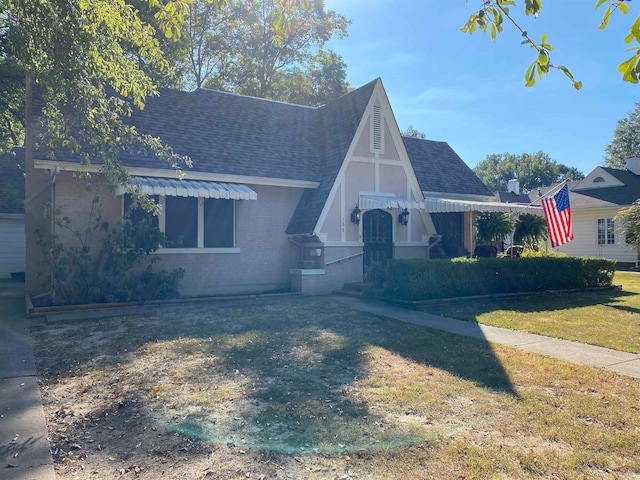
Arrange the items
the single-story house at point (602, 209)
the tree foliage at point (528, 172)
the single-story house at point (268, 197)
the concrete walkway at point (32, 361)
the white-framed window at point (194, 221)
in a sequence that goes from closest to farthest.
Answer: the concrete walkway at point (32, 361) < the single-story house at point (268, 197) < the white-framed window at point (194, 221) < the single-story house at point (602, 209) < the tree foliage at point (528, 172)

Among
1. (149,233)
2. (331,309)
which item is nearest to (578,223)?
(331,309)

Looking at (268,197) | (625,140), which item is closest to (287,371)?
(268,197)

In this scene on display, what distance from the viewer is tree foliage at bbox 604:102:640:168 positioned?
177 feet

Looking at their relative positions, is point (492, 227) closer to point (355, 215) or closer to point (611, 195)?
point (355, 215)

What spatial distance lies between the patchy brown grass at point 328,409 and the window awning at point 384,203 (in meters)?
6.94

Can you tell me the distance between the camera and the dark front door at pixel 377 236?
53.0 ft

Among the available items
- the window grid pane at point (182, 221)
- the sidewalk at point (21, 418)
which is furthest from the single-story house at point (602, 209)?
the sidewalk at point (21, 418)

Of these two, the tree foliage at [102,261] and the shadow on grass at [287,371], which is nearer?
the shadow on grass at [287,371]

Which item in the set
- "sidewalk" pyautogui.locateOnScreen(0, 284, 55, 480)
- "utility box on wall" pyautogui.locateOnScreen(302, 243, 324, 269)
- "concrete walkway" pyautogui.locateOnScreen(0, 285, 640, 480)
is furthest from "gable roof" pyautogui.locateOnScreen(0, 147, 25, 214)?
"sidewalk" pyautogui.locateOnScreen(0, 284, 55, 480)

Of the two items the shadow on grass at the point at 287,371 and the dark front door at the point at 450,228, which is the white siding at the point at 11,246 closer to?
the shadow on grass at the point at 287,371

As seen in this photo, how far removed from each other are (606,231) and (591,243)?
1.27 m

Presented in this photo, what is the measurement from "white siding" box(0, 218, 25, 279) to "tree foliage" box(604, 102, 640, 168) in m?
61.3

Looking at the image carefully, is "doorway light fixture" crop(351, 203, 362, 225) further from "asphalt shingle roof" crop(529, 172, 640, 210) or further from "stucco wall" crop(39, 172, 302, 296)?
"asphalt shingle roof" crop(529, 172, 640, 210)

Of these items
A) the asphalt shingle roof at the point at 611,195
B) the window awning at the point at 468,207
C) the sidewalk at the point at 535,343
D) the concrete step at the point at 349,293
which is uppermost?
the asphalt shingle roof at the point at 611,195
